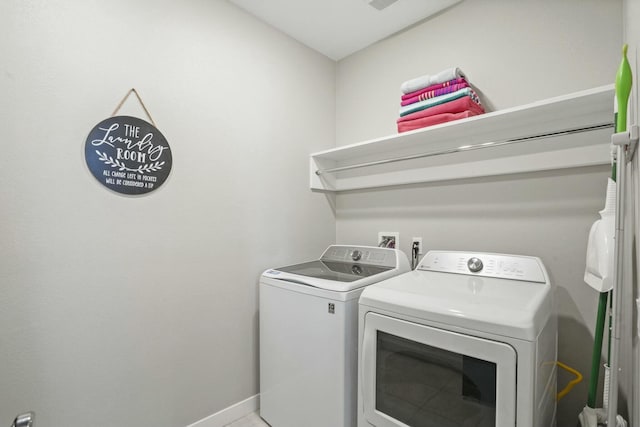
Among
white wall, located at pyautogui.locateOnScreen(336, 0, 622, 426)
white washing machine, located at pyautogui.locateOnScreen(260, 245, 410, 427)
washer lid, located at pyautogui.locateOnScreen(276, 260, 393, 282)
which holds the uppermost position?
white wall, located at pyautogui.locateOnScreen(336, 0, 622, 426)

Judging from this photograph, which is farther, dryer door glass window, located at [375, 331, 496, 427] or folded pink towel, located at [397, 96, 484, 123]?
folded pink towel, located at [397, 96, 484, 123]

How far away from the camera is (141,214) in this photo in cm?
142

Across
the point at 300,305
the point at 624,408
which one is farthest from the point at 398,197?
the point at 624,408

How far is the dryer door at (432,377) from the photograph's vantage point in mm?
890

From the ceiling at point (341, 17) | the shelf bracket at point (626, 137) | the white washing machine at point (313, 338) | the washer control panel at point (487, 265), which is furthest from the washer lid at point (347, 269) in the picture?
the ceiling at point (341, 17)

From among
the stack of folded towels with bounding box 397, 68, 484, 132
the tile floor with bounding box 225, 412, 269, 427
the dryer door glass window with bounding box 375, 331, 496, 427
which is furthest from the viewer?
the tile floor with bounding box 225, 412, 269, 427

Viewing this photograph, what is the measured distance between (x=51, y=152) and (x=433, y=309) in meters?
1.63

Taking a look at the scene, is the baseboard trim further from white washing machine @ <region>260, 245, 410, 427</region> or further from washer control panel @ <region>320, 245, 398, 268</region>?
washer control panel @ <region>320, 245, 398, 268</region>

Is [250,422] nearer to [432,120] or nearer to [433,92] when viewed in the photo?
[432,120]

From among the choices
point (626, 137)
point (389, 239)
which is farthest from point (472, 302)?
point (389, 239)

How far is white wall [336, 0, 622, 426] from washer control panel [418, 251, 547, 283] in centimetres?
24

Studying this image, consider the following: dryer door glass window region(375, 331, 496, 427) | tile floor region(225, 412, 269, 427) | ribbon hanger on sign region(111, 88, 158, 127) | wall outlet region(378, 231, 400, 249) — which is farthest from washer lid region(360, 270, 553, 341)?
ribbon hanger on sign region(111, 88, 158, 127)

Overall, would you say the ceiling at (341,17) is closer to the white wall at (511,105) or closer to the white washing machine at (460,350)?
the white wall at (511,105)

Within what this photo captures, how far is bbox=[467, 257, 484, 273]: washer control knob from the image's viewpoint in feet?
4.68
